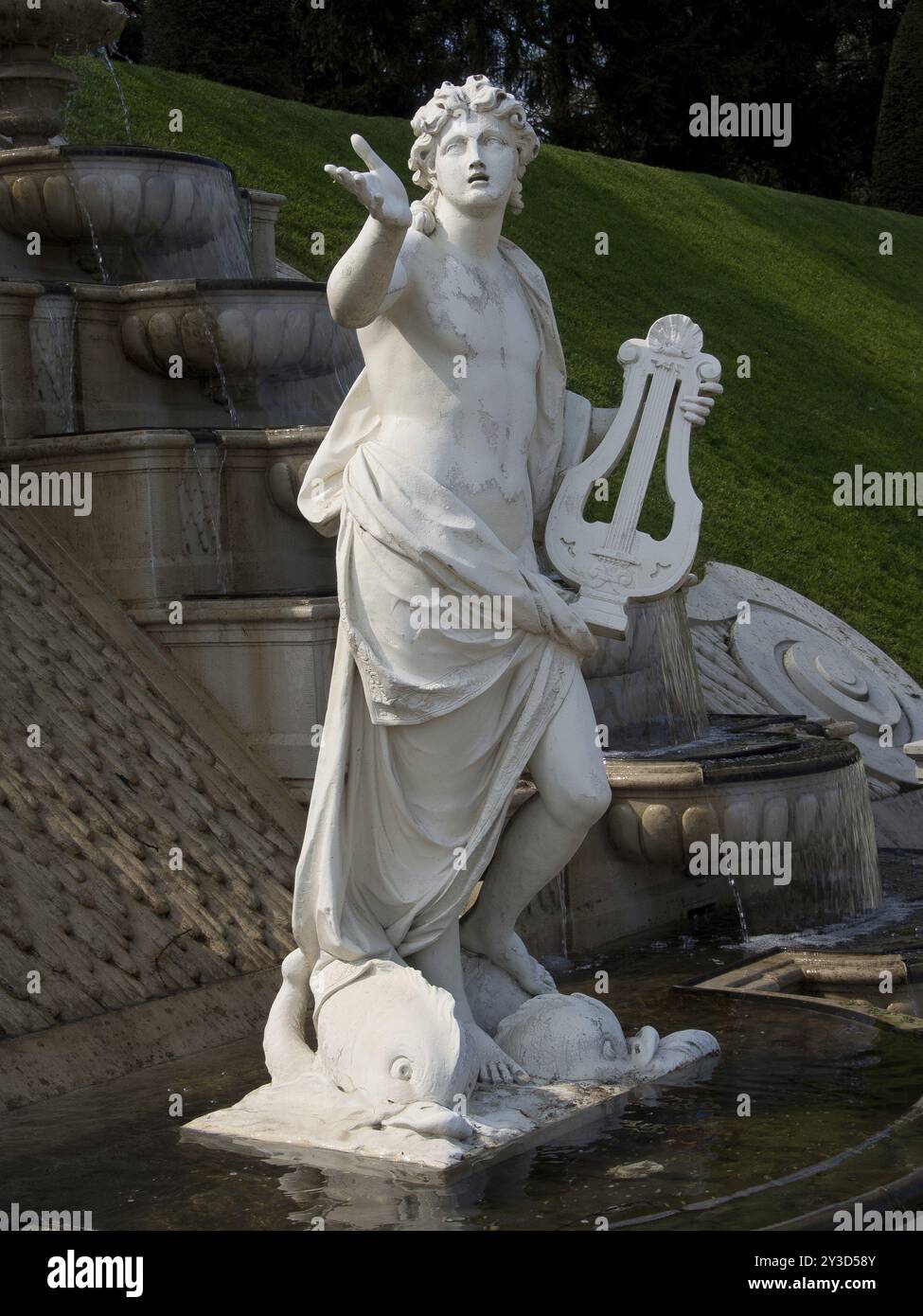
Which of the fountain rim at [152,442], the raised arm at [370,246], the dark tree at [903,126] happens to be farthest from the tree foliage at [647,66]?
the raised arm at [370,246]

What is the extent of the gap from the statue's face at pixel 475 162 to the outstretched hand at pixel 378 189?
1.36ft

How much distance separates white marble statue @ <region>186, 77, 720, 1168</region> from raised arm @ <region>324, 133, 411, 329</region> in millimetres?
35

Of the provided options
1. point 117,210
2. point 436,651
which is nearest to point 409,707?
point 436,651

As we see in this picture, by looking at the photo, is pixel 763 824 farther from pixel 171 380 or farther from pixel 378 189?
pixel 378 189

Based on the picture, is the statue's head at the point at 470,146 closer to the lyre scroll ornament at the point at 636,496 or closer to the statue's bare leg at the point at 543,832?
the lyre scroll ornament at the point at 636,496

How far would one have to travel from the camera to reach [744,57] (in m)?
28.2

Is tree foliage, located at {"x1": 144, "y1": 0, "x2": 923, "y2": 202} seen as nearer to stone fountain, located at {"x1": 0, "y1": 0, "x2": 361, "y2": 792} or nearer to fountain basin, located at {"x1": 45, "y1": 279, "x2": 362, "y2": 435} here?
stone fountain, located at {"x1": 0, "y1": 0, "x2": 361, "y2": 792}

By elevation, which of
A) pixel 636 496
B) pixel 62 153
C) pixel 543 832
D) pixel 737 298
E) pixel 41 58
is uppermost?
pixel 737 298

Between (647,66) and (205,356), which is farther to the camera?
(647,66)

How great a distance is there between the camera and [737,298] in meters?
18.4

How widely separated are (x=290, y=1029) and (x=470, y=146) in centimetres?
243

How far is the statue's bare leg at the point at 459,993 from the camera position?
509 cm

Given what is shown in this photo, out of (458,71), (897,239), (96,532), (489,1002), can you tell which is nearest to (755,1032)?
(489,1002)
